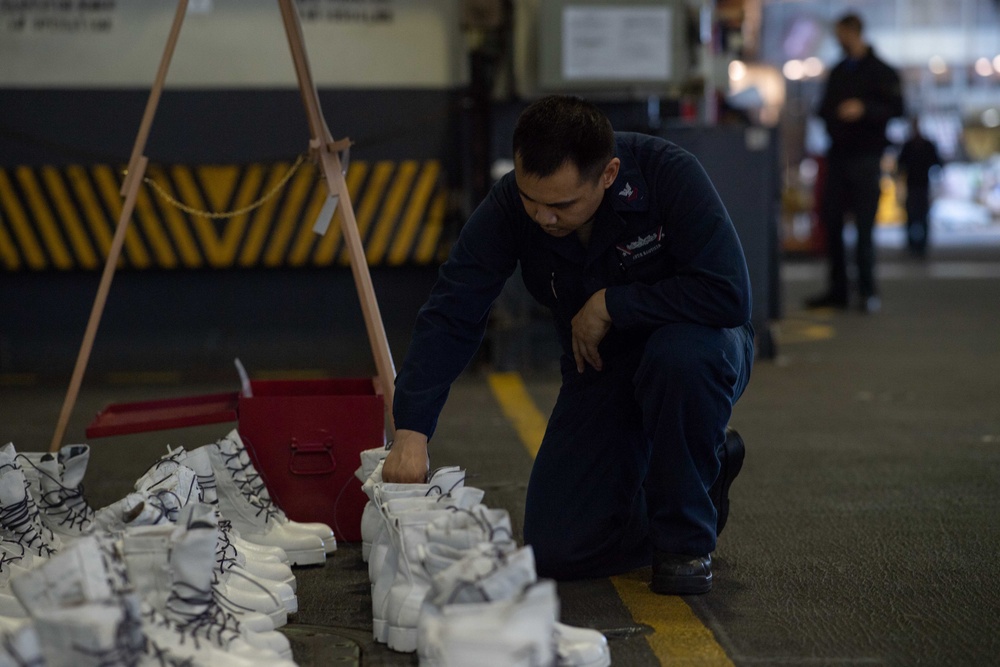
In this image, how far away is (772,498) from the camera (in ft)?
13.9

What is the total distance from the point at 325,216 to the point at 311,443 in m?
0.72

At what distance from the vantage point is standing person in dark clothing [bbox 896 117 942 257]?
56.7 feet

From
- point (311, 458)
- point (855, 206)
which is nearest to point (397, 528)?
point (311, 458)

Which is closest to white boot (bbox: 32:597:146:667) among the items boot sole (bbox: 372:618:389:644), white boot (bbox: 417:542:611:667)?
white boot (bbox: 417:542:611:667)

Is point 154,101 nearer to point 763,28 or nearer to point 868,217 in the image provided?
point 868,217

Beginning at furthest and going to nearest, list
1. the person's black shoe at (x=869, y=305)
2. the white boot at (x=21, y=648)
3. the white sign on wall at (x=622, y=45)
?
the person's black shoe at (x=869, y=305), the white sign on wall at (x=622, y=45), the white boot at (x=21, y=648)

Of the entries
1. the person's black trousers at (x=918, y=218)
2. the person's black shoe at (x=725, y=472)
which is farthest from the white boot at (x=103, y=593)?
the person's black trousers at (x=918, y=218)

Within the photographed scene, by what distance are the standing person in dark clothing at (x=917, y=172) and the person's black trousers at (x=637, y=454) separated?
14.9 m

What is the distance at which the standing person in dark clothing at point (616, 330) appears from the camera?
3033mm

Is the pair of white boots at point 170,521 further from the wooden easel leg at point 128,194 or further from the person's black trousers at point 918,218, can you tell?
the person's black trousers at point 918,218

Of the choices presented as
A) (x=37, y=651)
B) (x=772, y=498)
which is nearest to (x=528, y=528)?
(x=772, y=498)

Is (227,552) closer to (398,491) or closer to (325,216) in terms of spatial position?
(398,491)

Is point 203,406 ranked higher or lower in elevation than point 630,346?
lower

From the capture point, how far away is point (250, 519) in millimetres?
3453
